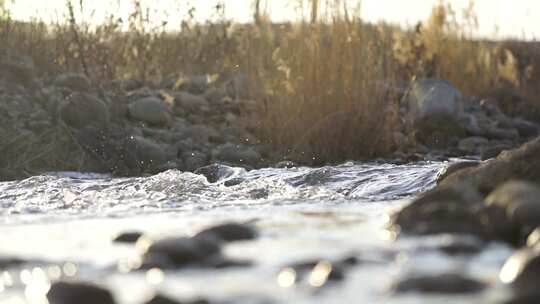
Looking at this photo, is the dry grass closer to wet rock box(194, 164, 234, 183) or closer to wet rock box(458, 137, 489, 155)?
wet rock box(458, 137, 489, 155)

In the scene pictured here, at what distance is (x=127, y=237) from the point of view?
8.52ft

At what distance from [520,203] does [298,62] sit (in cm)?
416

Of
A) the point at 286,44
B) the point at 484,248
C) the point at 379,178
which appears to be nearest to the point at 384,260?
the point at 484,248

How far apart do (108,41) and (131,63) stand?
2.22 feet

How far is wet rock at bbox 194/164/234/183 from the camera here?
5.48m

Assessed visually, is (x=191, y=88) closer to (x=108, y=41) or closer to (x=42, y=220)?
(x=108, y=41)

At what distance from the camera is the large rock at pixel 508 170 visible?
346 centimetres

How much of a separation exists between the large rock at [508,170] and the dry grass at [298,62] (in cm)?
295

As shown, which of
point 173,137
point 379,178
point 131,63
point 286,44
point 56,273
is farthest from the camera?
point 131,63

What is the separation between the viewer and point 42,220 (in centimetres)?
339

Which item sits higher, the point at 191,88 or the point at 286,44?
the point at 286,44

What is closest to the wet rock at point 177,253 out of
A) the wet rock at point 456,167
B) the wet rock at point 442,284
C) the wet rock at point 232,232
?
the wet rock at point 232,232

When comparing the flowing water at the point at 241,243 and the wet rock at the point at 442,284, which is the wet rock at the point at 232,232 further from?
the wet rock at the point at 442,284

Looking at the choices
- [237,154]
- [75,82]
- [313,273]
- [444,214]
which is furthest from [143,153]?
[313,273]
